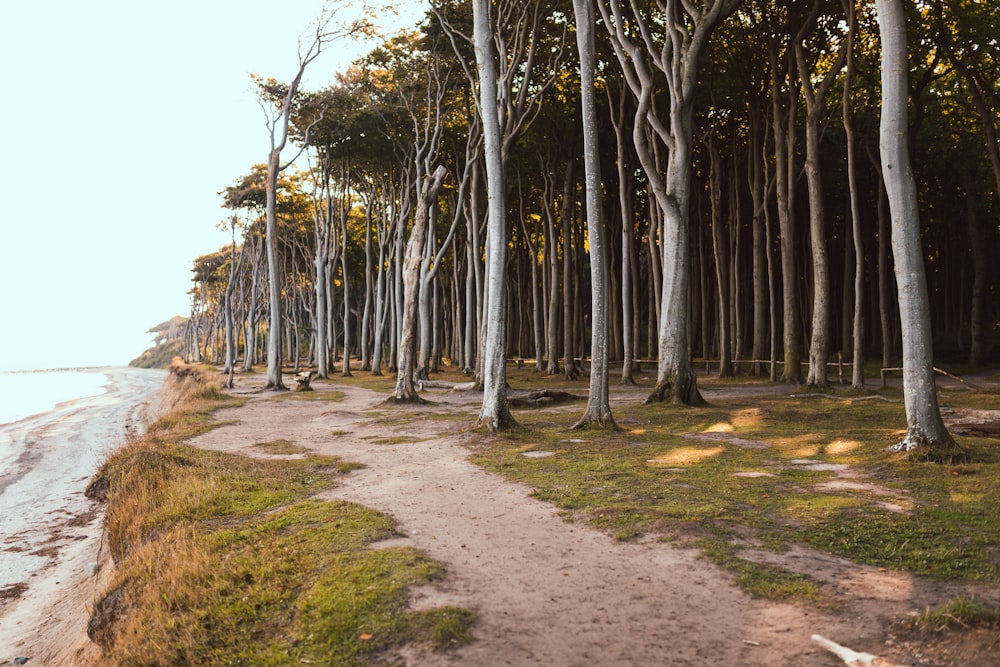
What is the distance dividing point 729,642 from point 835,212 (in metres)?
36.8

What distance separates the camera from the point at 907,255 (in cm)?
957

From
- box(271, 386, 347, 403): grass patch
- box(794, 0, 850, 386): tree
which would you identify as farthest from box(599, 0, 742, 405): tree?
box(271, 386, 347, 403): grass patch

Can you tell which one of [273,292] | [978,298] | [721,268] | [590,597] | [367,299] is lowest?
[590,597]

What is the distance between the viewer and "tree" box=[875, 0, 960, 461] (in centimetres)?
947

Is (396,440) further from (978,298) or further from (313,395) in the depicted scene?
(978,298)

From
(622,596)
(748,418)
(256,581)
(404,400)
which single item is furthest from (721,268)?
(256,581)

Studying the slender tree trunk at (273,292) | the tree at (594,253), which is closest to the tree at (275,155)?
the slender tree trunk at (273,292)

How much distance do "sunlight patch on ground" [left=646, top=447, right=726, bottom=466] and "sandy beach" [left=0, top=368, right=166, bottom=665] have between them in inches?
282

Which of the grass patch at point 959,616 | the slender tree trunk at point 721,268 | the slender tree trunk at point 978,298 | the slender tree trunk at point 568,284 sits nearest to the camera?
the grass patch at point 959,616

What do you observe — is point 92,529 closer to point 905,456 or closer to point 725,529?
point 725,529

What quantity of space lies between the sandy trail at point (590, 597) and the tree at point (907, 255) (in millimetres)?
4819

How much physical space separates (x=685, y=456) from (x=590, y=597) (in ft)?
19.5

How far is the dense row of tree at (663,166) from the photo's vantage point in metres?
16.9

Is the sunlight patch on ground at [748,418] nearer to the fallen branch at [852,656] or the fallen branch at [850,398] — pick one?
the fallen branch at [850,398]
